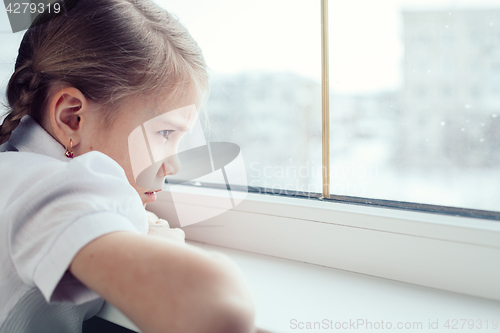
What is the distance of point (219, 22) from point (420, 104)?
1.41 feet

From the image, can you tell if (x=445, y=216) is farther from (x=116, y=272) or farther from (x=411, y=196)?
(x=116, y=272)

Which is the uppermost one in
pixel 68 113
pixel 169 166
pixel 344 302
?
pixel 68 113

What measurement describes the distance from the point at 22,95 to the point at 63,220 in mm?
314

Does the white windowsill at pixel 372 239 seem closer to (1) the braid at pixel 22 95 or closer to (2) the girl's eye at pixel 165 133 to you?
(2) the girl's eye at pixel 165 133

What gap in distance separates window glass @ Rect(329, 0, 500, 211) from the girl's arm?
0.36 meters

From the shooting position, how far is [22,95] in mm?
466

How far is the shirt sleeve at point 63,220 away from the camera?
257 millimetres

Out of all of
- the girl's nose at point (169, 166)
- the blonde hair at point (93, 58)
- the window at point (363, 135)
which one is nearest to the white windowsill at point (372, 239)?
the window at point (363, 135)

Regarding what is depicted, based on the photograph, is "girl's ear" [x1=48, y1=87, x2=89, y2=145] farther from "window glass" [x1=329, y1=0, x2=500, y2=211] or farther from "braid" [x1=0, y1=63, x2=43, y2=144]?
"window glass" [x1=329, y1=0, x2=500, y2=211]

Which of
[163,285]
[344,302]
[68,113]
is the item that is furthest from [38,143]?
[344,302]

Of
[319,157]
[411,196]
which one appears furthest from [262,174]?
[411,196]

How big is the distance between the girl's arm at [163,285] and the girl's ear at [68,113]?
268 millimetres
